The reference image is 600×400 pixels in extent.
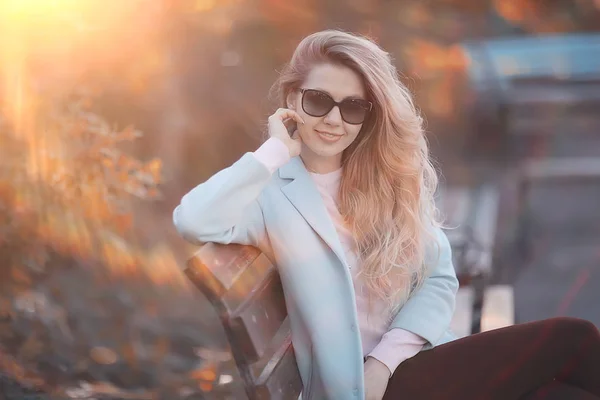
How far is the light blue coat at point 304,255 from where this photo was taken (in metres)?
2.33

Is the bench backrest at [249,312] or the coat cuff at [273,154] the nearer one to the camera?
the bench backrest at [249,312]

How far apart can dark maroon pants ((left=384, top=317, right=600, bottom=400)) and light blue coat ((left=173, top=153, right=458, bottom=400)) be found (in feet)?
0.30

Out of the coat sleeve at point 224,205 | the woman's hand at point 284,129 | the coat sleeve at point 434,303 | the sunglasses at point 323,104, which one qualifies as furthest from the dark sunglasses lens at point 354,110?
the coat sleeve at point 434,303

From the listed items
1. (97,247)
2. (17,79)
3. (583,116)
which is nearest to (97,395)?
(97,247)

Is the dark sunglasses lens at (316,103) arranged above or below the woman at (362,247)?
above

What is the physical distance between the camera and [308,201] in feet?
8.27

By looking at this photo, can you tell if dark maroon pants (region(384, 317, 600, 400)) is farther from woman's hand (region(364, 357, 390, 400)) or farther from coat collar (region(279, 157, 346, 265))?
coat collar (region(279, 157, 346, 265))

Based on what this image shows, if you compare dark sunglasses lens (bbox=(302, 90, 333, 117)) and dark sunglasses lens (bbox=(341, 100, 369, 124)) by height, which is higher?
dark sunglasses lens (bbox=(302, 90, 333, 117))

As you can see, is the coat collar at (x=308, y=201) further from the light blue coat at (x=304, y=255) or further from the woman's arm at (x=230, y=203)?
the woman's arm at (x=230, y=203)

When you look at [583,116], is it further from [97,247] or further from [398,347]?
[398,347]

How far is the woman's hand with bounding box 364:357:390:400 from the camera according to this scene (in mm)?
2467

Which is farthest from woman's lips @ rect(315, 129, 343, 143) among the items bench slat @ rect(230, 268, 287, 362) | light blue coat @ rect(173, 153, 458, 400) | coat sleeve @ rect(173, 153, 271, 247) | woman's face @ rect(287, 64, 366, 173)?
bench slat @ rect(230, 268, 287, 362)

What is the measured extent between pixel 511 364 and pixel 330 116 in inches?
29.9

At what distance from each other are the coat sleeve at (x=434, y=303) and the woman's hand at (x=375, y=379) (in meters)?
0.12
